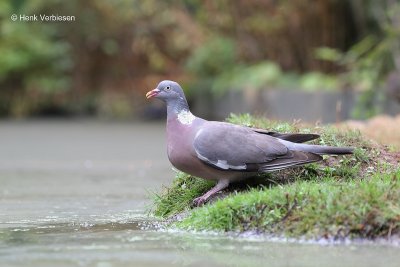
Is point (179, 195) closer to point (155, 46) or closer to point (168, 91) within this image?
point (168, 91)

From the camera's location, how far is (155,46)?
101ft

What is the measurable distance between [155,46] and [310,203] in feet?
78.7

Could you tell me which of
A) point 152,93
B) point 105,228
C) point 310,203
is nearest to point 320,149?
point 310,203

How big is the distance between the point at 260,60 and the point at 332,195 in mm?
20839

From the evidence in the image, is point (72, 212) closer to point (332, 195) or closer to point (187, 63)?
point (332, 195)

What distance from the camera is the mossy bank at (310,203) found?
7.04m

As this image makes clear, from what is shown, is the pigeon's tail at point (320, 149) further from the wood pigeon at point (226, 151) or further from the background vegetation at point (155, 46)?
the background vegetation at point (155, 46)

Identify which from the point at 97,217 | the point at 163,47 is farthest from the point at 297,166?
the point at 163,47

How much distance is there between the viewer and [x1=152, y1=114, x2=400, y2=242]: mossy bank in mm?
7035

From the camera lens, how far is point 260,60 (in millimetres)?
27875

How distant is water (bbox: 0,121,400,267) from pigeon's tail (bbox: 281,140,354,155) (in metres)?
1.27

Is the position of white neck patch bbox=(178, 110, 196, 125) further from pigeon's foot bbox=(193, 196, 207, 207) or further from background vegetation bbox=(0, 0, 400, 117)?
background vegetation bbox=(0, 0, 400, 117)
